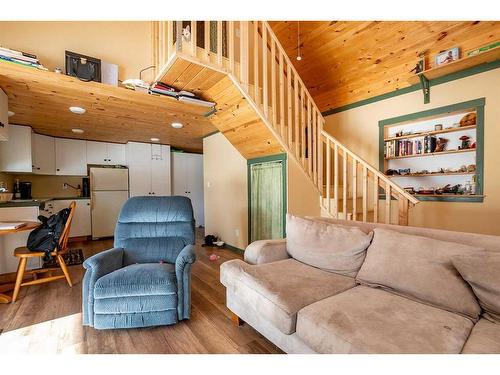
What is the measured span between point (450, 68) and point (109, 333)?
13.8 feet

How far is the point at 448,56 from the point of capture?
2.71m

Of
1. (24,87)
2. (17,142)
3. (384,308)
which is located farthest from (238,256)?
(17,142)

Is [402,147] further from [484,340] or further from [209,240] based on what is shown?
[209,240]

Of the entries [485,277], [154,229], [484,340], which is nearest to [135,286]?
[154,229]

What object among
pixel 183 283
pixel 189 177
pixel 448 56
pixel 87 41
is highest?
pixel 87 41

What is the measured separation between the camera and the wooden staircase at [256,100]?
2307 millimetres

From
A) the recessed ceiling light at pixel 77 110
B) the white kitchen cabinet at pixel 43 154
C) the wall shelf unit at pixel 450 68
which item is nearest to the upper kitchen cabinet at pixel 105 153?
the white kitchen cabinet at pixel 43 154

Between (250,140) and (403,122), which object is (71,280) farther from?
(403,122)

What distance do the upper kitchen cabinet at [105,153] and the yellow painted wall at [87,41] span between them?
267 cm

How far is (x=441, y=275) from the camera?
4.09 ft

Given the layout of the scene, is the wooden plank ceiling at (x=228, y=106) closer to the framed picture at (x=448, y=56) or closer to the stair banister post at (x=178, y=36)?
the stair banister post at (x=178, y=36)

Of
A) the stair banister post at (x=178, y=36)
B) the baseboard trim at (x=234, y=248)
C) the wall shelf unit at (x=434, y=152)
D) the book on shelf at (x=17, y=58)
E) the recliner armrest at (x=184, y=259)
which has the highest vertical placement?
the stair banister post at (x=178, y=36)

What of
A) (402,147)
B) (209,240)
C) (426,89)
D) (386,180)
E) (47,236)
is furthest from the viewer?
(209,240)
